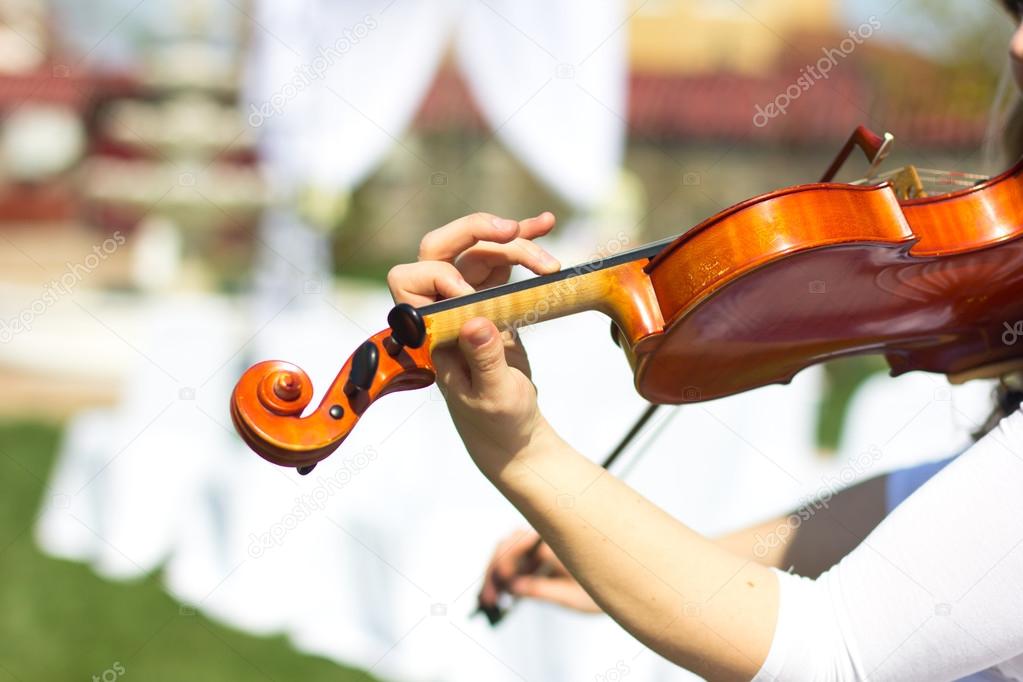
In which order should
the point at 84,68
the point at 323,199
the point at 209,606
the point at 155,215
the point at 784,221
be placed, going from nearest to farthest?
the point at 784,221 → the point at 209,606 → the point at 323,199 → the point at 155,215 → the point at 84,68

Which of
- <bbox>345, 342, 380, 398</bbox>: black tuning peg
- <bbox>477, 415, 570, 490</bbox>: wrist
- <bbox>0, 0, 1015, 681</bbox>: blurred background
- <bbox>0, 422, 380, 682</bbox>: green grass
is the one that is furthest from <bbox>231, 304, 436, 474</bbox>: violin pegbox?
<bbox>0, 422, 380, 682</bbox>: green grass

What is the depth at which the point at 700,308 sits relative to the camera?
3.48 ft

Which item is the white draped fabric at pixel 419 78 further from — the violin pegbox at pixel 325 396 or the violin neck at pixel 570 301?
the violin pegbox at pixel 325 396

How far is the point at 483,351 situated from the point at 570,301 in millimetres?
186

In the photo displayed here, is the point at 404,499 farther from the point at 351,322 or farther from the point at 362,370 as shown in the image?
the point at 362,370

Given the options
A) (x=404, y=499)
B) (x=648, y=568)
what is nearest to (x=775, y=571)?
(x=648, y=568)

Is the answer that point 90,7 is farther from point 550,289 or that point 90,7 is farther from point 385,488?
point 550,289

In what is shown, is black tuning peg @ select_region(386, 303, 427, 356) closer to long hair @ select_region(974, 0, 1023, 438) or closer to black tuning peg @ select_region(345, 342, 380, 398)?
black tuning peg @ select_region(345, 342, 380, 398)

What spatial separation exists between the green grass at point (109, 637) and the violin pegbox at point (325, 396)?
2017 mm

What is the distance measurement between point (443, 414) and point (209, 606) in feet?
2.94

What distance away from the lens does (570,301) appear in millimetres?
1070

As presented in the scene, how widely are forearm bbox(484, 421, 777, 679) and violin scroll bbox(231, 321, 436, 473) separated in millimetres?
140

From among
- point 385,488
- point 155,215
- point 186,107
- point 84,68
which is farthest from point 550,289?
point 84,68

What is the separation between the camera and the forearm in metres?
0.92
